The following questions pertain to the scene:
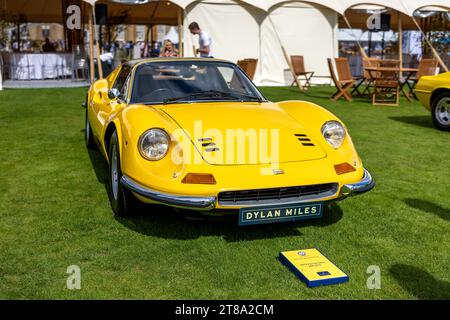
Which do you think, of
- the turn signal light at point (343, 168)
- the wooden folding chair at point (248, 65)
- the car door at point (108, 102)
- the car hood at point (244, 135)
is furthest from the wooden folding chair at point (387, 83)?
the turn signal light at point (343, 168)

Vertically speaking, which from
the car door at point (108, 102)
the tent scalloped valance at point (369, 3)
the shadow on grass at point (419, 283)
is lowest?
the shadow on grass at point (419, 283)

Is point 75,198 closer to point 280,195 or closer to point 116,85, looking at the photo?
point 116,85

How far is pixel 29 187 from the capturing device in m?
Result: 4.89

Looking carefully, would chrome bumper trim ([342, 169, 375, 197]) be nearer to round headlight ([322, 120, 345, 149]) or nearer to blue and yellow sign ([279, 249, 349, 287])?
round headlight ([322, 120, 345, 149])

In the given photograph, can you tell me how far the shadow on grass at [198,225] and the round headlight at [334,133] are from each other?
25.8 inches

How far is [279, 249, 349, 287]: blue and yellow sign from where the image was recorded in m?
2.97

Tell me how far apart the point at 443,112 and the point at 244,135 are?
5.98 m

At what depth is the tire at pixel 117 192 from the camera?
3.88m

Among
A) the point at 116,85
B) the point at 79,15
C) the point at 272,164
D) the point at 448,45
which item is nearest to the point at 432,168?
the point at 272,164

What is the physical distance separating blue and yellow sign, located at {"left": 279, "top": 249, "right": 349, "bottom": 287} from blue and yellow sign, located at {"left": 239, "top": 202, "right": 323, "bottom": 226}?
248 millimetres

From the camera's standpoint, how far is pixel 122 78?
528 cm

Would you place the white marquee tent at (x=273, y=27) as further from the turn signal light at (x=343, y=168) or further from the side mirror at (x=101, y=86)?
the turn signal light at (x=343, y=168)
